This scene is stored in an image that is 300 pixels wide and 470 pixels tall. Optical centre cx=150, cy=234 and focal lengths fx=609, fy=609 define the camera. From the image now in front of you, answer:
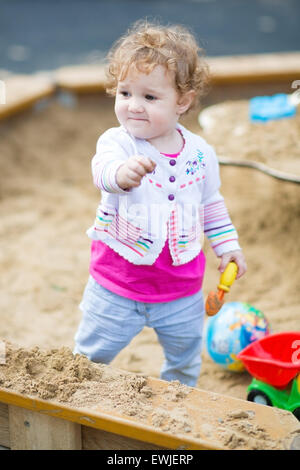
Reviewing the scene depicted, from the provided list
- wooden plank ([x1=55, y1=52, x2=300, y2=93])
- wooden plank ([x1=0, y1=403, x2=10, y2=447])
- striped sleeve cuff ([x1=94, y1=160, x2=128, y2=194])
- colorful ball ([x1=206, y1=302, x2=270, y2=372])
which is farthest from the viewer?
wooden plank ([x1=55, y1=52, x2=300, y2=93])

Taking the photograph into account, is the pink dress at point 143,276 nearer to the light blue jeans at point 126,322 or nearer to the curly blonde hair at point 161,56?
the light blue jeans at point 126,322

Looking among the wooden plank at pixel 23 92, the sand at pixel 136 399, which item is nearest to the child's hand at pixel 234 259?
the sand at pixel 136 399

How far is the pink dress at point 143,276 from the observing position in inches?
68.7

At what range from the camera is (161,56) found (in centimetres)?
155

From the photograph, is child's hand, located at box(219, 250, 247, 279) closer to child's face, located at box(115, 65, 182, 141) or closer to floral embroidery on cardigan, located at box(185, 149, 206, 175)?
floral embroidery on cardigan, located at box(185, 149, 206, 175)

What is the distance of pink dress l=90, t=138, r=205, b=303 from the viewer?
175cm

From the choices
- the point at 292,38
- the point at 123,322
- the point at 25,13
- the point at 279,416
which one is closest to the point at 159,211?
the point at 123,322

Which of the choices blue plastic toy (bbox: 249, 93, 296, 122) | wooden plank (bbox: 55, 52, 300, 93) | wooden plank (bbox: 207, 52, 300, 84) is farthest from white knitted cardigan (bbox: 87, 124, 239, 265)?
wooden plank (bbox: 207, 52, 300, 84)

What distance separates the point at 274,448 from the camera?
137 cm

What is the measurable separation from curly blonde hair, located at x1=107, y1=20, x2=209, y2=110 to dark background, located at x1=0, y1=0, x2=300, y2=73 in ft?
17.7

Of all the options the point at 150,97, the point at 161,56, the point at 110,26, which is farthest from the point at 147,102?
the point at 110,26

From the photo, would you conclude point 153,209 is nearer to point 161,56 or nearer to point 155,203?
point 155,203

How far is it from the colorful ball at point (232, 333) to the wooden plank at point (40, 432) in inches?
33.1

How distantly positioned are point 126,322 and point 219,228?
0.40 meters
